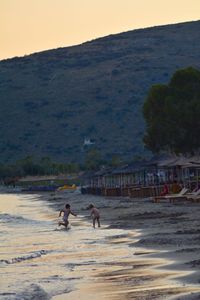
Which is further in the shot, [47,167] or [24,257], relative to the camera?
[47,167]

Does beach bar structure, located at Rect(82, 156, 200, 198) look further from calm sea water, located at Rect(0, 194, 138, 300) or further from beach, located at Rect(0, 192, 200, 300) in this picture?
calm sea water, located at Rect(0, 194, 138, 300)

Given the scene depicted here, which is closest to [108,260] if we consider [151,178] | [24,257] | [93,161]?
[24,257]

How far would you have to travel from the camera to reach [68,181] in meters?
108

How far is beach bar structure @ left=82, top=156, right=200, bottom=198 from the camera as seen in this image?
47022 millimetres

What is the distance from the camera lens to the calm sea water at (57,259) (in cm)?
1484

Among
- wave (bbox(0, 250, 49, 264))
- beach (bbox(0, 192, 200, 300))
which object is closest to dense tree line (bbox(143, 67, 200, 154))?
beach (bbox(0, 192, 200, 300))

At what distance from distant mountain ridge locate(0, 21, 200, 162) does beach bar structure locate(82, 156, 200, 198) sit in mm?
55334

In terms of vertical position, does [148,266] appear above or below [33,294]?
above

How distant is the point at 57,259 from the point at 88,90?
135m

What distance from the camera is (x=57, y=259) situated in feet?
64.6

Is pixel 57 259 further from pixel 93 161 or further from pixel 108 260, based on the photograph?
pixel 93 161

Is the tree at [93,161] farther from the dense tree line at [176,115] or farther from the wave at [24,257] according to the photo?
the wave at [24,257]

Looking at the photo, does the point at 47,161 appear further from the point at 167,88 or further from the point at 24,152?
the point at 167,88

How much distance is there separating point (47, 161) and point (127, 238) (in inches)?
3693
